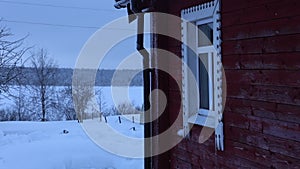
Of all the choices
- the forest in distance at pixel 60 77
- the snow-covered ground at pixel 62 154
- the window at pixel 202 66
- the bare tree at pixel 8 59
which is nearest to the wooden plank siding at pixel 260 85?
the window at pixel 202 66

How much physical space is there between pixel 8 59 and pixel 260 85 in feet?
40.4

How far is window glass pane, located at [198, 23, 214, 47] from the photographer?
328cm

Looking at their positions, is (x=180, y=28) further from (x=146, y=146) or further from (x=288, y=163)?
(x=288, y=163)

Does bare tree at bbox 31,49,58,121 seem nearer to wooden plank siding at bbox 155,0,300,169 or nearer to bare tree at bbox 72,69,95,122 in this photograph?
bare tree at bbox 72,69,95,122

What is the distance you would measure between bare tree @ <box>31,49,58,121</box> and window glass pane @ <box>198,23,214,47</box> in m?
15.7

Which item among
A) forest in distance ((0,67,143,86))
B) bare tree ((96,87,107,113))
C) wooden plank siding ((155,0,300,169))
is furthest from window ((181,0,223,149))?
bare tree ((96,87,107,113))

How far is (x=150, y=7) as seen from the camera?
4.08 meters

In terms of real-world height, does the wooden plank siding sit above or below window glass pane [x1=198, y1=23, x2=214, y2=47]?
below

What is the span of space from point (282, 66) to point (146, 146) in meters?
2.41

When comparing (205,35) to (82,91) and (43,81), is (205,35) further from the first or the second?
(43,81)

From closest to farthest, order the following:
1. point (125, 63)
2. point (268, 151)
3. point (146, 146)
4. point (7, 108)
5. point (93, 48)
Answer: point (268, 151) < point (146, 146) < point (125, 63) < point (93, 48) < point (7, 108)

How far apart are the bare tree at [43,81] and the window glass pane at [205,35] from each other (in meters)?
15.7

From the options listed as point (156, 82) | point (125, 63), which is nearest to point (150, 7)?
point (156, 82)

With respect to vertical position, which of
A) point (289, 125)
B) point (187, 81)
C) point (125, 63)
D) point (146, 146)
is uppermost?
point (125, 63)
